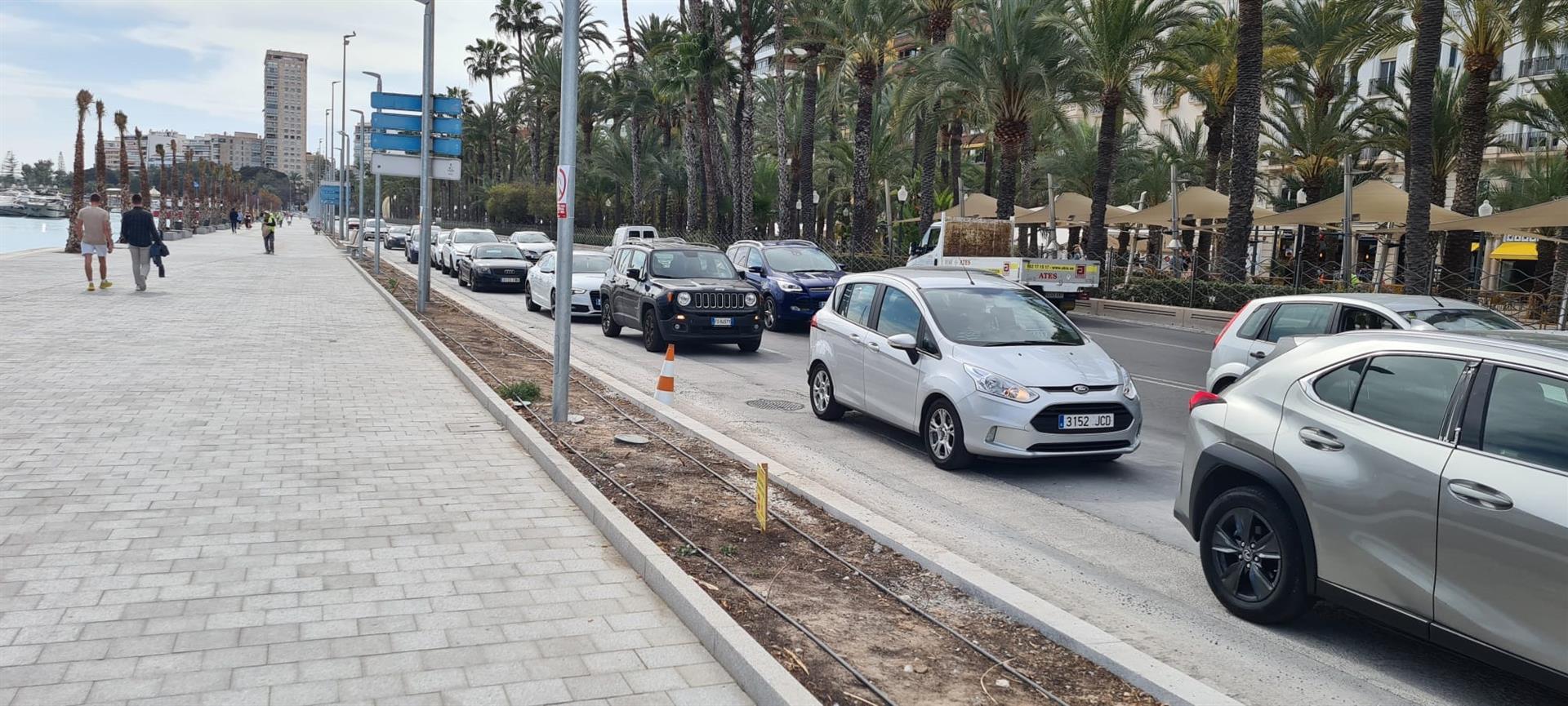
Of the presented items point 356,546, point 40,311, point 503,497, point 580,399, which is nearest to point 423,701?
point 356,546

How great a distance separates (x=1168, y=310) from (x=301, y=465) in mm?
22857

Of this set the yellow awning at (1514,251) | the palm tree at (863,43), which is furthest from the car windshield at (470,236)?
the yellow awning at (1514,251)

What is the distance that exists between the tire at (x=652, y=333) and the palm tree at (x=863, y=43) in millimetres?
18994

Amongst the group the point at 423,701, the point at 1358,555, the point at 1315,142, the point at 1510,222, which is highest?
the point at 1315,142

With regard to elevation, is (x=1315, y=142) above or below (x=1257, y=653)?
above

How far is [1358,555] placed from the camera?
15.3 ft

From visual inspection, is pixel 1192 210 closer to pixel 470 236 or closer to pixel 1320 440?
pixel 470 236

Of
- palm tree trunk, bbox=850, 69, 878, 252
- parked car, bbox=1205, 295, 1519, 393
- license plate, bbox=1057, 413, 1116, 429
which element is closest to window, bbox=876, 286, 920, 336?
license plate, bbox=1057, 413, 1116, 429

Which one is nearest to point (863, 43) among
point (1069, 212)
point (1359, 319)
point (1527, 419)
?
point (1069, 212)

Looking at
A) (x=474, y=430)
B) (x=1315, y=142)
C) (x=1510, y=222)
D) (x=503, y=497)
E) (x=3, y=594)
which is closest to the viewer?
(x=3, y=594)

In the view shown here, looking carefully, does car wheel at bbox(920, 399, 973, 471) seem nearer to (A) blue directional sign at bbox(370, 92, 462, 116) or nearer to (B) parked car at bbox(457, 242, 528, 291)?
(A) blue directional sign at bbox(370, 92, 462, 116)

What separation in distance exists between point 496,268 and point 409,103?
10264 mm

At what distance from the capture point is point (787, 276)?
69.1 ft

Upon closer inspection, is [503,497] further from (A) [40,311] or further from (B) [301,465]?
(A) [40,311]
